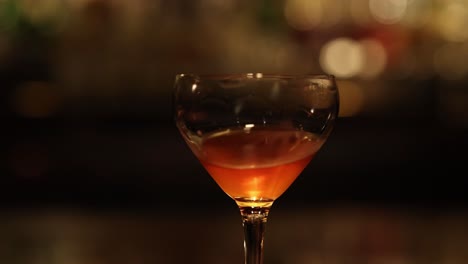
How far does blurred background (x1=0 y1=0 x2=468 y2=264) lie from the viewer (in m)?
2.25

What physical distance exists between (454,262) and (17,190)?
55.6 inches

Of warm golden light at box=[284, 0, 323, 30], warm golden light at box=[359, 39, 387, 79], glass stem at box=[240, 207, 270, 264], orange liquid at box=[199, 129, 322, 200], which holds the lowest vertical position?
glass stem at box=[240, 207, 270, 264]

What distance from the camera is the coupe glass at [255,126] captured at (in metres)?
0.64

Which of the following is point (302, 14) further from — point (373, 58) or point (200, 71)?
point (200, 71)

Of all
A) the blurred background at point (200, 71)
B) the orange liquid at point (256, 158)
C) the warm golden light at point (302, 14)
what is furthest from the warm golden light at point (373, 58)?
the orange liquid at point (256, 158)

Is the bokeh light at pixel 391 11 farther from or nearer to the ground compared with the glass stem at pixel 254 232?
farther from the ground

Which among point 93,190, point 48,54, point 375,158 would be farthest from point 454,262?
point 48,54

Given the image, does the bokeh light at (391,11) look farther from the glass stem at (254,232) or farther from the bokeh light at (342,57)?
the glass stem at (254,232)

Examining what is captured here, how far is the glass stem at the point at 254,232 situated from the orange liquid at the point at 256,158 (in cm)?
1

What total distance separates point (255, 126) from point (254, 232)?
86 millimetres

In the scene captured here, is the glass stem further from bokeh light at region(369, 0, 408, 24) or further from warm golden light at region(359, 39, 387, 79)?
bokeh light at region(369, 0, 408, 24)

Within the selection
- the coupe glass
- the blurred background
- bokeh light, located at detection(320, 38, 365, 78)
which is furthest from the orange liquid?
bokeh light, located at detection(320, 38, 365, 78)

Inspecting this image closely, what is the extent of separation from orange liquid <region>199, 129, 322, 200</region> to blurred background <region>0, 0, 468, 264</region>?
132 cm

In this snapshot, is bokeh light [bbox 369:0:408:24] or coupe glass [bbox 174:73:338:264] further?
bokeh light [bbox 369:0:408:24]
